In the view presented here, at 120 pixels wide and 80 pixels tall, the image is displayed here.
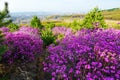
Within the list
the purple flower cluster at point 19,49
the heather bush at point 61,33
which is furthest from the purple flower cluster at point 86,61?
the heather bush at point 61,33

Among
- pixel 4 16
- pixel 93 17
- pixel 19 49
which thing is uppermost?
pixel 4 16

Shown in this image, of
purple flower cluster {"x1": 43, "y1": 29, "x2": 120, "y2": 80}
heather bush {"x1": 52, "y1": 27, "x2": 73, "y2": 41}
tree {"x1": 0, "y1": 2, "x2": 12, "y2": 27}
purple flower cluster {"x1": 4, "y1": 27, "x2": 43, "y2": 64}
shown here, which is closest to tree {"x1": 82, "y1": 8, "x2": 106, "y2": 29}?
heather bush {"x1": 52, "y1": 27, "x2": 73, "y2": 41}

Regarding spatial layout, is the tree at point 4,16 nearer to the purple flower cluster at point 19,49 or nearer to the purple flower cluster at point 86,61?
the purple flower cluster at point 19,49

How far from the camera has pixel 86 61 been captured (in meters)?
8.49

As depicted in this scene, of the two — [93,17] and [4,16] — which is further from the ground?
[4,16]

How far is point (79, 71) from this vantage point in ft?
26.9

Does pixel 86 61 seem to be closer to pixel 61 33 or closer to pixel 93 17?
pixel 93 17

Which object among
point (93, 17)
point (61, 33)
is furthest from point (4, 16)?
point (61, 33)

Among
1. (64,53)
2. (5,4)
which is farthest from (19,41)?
(64,53)

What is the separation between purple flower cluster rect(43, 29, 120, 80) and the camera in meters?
8.22

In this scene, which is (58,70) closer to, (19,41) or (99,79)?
(99,79)

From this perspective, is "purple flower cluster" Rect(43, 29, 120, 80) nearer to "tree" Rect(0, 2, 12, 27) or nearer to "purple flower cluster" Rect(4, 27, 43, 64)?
"tree" Rect(0, 2, 12, 27)

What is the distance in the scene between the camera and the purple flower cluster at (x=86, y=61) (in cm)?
822

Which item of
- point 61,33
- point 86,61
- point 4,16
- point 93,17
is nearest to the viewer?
point 86,61
